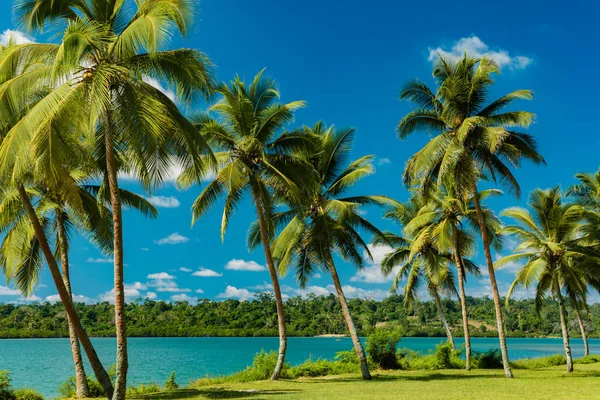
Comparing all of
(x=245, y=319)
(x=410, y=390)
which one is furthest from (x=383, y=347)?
(x=245, y=319)

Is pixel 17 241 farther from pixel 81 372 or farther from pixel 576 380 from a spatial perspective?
pixel 576 380

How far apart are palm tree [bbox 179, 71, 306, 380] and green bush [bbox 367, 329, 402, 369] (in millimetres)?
6340

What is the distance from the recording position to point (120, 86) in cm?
1126

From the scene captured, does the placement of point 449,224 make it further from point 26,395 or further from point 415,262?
point 26,395

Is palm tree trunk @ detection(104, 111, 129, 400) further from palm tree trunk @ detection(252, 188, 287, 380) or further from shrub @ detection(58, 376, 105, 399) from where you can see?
palm tree trunk @ detection(252, 188, 287, 380)

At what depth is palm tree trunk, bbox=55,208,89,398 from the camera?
1438 cm

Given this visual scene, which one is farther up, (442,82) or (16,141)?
(442,82)

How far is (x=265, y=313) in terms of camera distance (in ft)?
266

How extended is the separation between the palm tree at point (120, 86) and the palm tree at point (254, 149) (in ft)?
15.8

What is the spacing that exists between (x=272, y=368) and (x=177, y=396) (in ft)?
19.9

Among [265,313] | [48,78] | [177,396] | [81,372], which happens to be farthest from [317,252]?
[265,313]

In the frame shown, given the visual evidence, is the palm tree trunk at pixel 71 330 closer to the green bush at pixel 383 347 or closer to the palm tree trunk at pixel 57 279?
the palm tree trunk at pixel 57 279

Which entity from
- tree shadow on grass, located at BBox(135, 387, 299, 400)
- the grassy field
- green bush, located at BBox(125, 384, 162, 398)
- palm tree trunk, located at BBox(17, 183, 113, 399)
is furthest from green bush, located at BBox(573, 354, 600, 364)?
palm tree trunk, located at BBox(17, 183, 113, 399)

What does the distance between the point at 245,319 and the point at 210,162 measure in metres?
68.6
